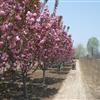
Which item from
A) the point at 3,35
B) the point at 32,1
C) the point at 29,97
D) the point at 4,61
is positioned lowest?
the point at 29,97

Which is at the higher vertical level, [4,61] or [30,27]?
[30,27]

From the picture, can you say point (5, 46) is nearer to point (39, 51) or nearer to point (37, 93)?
point (39, 51)

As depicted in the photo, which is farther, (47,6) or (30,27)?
(47,6)

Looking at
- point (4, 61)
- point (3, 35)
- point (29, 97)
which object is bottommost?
point (29, 97)

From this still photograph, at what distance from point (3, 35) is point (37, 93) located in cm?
1441

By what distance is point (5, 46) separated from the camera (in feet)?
40.2

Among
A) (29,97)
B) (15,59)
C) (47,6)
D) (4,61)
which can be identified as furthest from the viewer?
(29,97)

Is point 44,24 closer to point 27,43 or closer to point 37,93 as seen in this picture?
point 27,43

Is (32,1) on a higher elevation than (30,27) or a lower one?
higher

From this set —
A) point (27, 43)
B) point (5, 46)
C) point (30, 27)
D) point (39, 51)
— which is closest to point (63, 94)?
point (39, 51)

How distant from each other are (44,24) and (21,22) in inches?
214

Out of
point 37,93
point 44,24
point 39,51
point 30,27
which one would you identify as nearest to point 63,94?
point 37,93

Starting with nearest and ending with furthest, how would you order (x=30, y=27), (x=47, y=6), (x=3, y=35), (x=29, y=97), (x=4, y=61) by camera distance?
(x=3, y=35)
(x=4, y=61)
(x=30, y=27)
(x=47, y=6)
(x=29, y=97)

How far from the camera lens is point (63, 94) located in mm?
25406
